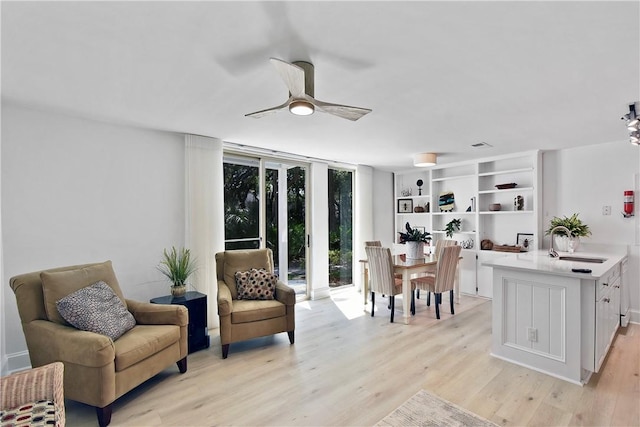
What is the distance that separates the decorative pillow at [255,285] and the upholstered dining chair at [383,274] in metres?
1.40

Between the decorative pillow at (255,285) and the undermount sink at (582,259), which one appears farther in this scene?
the decorative pillow at (255,285)

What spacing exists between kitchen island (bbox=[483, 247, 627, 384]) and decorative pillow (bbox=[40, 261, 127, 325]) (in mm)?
3482

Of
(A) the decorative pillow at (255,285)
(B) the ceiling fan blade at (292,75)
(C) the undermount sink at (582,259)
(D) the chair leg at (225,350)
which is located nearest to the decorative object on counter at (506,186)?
(C) the undermount sink at (582,259)

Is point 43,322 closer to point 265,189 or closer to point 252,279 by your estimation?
point 252,279

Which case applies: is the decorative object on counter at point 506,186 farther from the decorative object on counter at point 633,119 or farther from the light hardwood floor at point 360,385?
the light hardwood floor at point 360,385

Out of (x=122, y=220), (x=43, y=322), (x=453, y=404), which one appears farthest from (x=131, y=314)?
(x=453, y=404)

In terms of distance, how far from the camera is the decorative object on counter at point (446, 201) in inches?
230

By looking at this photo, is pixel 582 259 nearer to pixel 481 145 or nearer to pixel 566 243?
pixel 566 243

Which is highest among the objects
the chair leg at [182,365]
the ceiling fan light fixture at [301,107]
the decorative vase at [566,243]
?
the ceiling fan light fixture at [301,107]

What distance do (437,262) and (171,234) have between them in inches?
133

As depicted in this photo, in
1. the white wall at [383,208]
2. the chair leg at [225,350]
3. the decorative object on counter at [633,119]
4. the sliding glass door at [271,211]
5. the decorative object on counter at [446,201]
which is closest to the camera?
the decorative object on counter at [633,119]

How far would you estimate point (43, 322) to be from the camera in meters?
2.31

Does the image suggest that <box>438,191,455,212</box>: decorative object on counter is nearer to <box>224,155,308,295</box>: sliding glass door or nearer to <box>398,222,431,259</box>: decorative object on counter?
<box>398,222,431,259</box>: decorative object on counter

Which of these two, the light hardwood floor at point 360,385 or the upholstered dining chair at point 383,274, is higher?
the upholstered dining chair at point 383,274
